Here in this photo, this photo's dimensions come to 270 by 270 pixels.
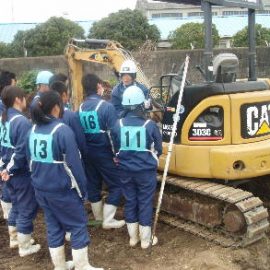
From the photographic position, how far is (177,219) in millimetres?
6441

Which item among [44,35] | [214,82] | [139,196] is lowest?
[139,196]

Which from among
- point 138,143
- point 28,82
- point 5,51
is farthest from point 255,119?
point 5,51

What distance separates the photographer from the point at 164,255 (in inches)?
226

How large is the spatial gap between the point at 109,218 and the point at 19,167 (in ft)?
4.75

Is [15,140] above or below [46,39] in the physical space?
below

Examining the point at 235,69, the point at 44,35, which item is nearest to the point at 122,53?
the point at 235,69

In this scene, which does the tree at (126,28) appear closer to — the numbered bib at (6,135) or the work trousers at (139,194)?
the numbered bib at (6,135)

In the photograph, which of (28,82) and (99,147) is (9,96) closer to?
(99,147)

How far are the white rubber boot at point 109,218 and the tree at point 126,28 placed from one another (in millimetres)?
20604

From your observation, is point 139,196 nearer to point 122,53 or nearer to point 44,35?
point 122,53

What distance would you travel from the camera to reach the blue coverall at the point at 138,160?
18.8 feet

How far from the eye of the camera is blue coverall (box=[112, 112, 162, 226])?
18.8ft

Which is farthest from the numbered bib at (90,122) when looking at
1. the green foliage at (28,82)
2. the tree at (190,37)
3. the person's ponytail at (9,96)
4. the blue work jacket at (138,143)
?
the tree at (190,37)

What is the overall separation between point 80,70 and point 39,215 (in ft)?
10.2
